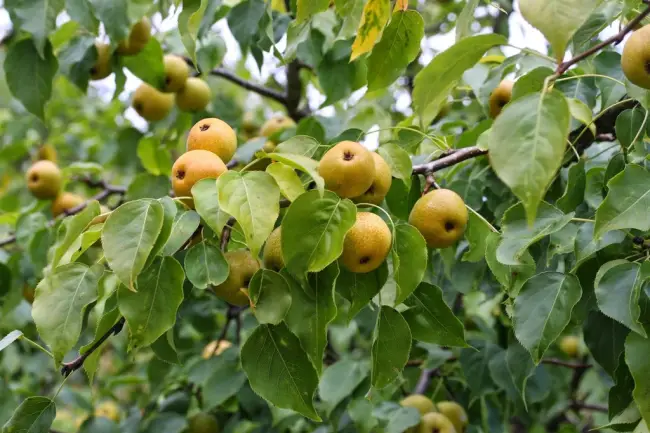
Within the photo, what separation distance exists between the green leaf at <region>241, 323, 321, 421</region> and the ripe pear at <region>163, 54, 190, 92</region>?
1.51 m

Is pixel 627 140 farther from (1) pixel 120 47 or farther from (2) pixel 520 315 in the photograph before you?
(1) pixel 120 47

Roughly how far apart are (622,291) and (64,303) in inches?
36.5

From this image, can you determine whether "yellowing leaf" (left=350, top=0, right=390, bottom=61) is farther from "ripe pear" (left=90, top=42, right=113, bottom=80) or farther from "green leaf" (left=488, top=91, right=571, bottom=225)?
"ripe pear" (left=90, top=42, right=113, bottom=80)

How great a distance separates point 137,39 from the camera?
239cm

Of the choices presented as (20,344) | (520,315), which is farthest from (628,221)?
(20,344)

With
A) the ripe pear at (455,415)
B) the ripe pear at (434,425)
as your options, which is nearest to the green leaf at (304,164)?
the ripe pear at (434,425)

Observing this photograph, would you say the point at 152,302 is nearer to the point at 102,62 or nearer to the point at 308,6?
the point at 308,6

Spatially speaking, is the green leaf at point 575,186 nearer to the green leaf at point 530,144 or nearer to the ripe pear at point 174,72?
the green leaf at point 530,144

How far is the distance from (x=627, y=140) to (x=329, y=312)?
733 mm

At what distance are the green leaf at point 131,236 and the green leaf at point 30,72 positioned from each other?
1.12 m

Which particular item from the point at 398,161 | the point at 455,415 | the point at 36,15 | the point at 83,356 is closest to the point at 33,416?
the point at 83,356

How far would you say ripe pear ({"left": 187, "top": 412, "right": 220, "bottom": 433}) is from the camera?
227cm

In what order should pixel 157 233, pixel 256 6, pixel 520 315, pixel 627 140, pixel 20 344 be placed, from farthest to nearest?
pixel 20 344 < pixel 256 6 < pixel 627 140 < pixel 520 315 < pixel 157 233

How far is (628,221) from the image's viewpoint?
1.21m
